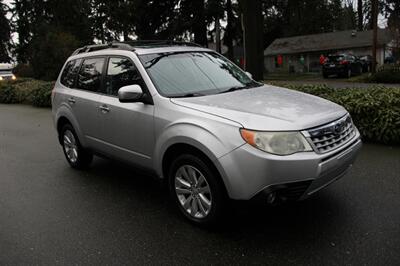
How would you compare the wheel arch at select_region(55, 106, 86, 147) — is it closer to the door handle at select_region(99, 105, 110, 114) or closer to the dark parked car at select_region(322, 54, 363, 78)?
the door handle at select_region(99, 105, 110, 114)

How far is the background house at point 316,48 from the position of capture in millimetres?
37938

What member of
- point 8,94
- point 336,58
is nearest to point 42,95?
point 8,94

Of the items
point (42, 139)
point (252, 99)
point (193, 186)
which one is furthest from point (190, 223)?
point (42, 139)

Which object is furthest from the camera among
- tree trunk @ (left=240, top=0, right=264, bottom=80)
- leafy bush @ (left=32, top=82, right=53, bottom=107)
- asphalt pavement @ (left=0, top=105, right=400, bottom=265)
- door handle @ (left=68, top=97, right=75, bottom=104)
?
leafy bush @ (left=32, top=82, right=53, bottom=107)

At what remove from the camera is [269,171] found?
3.20 metres

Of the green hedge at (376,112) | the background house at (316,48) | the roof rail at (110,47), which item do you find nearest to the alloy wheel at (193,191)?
the roof rail at (110,47)

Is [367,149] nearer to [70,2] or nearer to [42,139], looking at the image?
[42,139]

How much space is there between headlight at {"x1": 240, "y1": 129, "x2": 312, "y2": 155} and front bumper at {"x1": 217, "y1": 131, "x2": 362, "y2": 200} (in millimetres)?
45

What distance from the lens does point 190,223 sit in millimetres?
3930

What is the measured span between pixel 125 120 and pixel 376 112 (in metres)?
4.59

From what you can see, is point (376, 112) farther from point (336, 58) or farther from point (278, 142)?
point (336, 58)

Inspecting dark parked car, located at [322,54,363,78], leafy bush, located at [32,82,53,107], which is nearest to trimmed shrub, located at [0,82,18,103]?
leafy bush, located at [32,82,53,107]

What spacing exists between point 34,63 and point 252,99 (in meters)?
23.8

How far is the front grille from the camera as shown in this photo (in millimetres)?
3367
